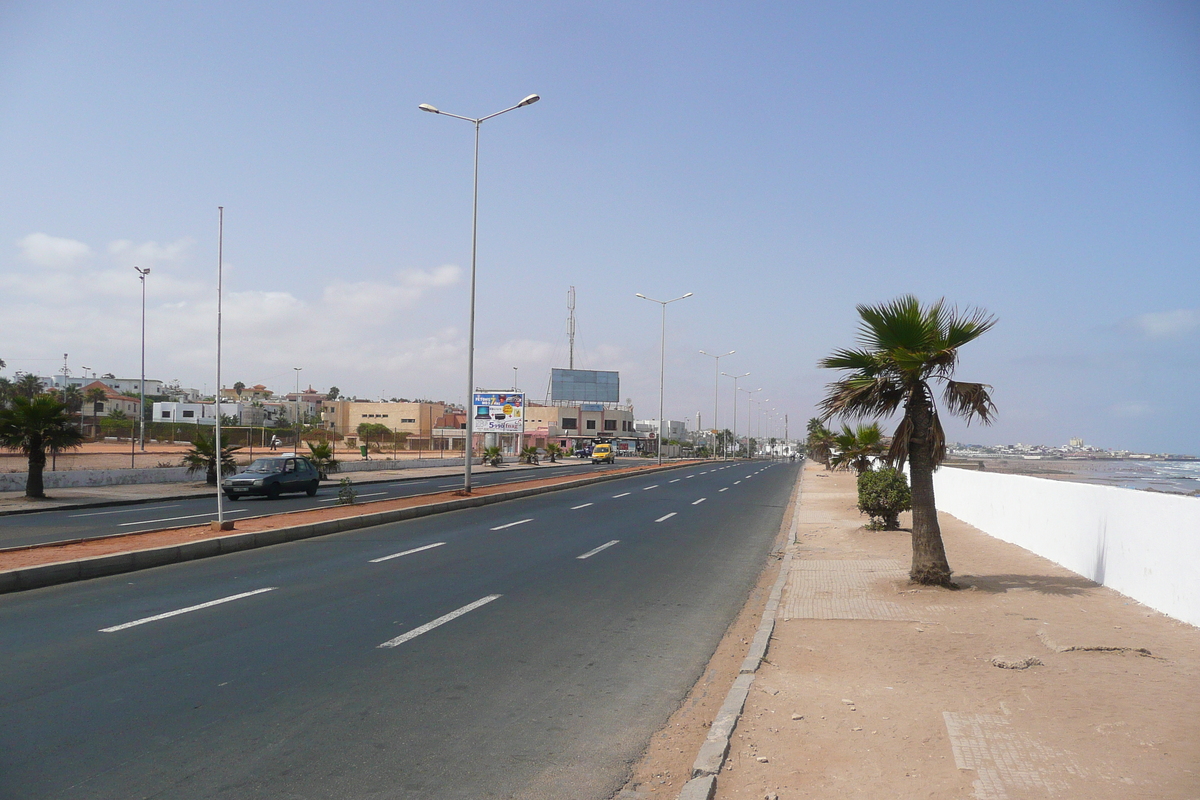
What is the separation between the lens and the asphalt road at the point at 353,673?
4793 millimetres

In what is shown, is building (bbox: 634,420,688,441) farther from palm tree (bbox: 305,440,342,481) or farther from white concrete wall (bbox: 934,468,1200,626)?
white concrete wall (bbox: 934,468,1200,626)

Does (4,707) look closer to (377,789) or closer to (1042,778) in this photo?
(377,789)

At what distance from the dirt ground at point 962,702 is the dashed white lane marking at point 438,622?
9.81ft

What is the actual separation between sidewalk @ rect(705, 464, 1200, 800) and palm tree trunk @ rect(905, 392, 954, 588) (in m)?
0.29

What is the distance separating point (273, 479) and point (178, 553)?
14319 mm

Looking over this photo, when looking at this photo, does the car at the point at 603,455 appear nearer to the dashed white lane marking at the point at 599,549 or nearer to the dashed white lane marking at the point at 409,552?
the dashed white lane marking at the point at 599,549

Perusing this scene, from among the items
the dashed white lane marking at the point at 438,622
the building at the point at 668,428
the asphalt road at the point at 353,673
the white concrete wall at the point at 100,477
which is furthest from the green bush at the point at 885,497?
the building at the point at 668,428

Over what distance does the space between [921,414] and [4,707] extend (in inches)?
392

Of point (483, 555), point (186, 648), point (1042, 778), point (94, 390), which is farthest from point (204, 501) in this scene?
point (94, 390)

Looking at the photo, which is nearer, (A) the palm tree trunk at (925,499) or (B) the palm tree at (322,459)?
(A) the palm tree trunk at (925,499)

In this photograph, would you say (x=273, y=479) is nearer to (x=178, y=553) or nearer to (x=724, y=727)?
(x=178, y=553)

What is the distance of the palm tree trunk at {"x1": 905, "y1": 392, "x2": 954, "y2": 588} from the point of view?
34.5 ft

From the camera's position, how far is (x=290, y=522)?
1716 centimetres

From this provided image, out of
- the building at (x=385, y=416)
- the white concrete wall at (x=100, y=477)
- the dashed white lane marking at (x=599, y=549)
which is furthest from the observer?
the building at (x=385, y=416)
